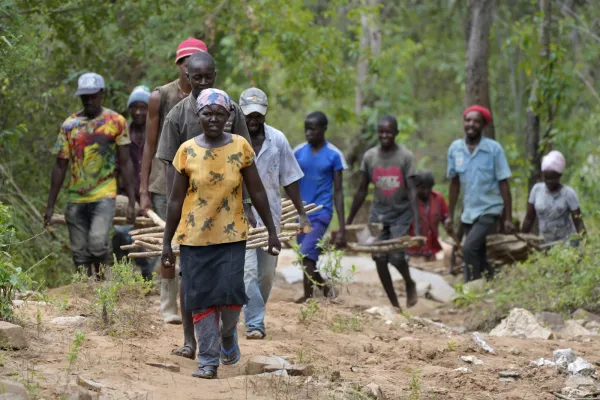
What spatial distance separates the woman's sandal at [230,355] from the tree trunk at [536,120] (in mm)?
7918

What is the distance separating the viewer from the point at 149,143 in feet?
24.6

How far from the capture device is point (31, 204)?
10.1 meters

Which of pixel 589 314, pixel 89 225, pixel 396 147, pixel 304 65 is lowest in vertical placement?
pixel 589 314

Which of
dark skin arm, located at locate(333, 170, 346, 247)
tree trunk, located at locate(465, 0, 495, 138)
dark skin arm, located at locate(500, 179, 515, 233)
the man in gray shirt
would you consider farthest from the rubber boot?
tree trunk, located at locate(465, 0, 495, 138)

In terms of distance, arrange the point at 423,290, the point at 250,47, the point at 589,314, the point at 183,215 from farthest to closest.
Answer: the point at 250,47 < the point at 423,290 < the point at 589,314 < the point at 183,215

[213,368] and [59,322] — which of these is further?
[59,322]

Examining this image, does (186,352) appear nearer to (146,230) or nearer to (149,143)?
(146,230)

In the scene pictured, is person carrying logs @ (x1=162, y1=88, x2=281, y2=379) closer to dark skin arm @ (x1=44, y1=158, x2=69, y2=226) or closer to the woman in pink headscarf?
dark skin arm @ (x1=44, y1=158, x2=69, y2=226)

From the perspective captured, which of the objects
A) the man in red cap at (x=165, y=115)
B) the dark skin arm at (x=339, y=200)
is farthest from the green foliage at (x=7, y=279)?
the dark skin arm at (x=339, y=200)

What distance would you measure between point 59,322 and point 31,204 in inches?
141

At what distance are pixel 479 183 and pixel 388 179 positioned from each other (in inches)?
49.3

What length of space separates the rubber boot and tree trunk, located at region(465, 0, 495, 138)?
6718mm

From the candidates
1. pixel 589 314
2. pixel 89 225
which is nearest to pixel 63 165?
pixel 89 225

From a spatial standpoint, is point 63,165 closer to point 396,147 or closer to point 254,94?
point 254,94
